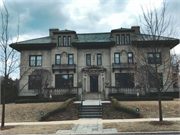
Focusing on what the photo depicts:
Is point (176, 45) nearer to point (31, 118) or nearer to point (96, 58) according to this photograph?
point (96, 58)

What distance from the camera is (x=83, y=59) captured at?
28.0 m

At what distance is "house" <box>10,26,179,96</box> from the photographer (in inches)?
1069

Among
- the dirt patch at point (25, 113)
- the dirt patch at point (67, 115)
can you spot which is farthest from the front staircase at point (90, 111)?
the dirt patch at point (25, 113)

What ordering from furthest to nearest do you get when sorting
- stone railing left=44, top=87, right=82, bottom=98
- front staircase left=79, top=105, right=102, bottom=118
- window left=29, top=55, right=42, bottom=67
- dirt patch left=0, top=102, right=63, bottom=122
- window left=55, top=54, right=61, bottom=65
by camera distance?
window left=29, top=55, right=42, bottom=67, window left=55, top=54, right=61, bottom=65, stone railing left=44, top=87, right=82, bottom=98, front staircase left=79, top=105, right=102, bottom=118, dirt patch left=0, top=102, right=63, bottom=122

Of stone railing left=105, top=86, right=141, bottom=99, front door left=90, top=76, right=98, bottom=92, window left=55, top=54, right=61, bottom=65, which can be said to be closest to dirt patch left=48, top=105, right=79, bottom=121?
stone railing left=105, top=86, right=141, bottom=99

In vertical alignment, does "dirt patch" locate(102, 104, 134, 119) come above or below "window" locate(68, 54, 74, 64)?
below

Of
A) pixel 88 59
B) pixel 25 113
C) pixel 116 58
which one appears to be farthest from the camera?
pixel 88 59

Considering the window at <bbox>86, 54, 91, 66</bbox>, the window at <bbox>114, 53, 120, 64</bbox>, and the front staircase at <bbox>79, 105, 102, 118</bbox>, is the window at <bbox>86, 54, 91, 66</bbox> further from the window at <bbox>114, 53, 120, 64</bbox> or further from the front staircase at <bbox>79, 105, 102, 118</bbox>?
the front staircase at <bbox>79, 105, 102, 118</bbox>

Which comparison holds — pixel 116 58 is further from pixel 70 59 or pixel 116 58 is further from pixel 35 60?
pixel 35 60

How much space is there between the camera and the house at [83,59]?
89.1ft

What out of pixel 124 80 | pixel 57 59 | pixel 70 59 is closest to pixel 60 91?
pixel 70 59

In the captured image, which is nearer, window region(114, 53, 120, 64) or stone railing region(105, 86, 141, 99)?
stone railing region(105, 86, 141, 99)

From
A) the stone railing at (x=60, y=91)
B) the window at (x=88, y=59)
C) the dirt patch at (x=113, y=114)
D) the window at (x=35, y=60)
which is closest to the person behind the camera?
the dirt patch at (x=113, y=114)

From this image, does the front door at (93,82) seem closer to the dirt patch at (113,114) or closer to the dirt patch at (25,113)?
the dirt patch at (25,113)
